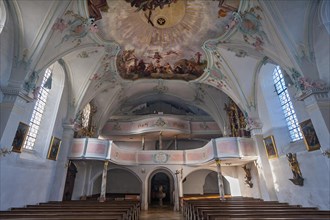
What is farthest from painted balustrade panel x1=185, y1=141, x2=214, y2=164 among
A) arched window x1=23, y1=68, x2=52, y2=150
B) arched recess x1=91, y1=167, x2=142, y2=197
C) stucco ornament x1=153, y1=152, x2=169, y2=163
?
arched window x1=23, y1=68, x2=52, y2=150

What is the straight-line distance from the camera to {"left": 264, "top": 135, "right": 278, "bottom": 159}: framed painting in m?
10.6

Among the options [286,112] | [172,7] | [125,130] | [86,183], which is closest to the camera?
[172,7]

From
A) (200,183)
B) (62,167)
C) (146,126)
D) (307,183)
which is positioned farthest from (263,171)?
(62,167)

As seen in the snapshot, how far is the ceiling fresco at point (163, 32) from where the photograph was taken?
8625 mm

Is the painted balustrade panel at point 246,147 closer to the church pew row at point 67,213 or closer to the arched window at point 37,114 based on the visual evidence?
the church pew row at point 67,213

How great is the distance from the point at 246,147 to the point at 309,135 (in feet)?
14.5

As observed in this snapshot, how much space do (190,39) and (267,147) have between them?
7831 millimetres

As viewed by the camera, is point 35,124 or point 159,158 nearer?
point 35,124

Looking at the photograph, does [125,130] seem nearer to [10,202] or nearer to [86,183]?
[86,183]

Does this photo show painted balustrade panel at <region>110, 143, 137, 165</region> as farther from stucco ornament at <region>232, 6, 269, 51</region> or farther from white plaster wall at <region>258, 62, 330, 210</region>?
stucco ornament at <region>232, 6, 269, 51</region>

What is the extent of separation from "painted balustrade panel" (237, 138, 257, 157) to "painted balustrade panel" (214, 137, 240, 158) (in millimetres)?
257

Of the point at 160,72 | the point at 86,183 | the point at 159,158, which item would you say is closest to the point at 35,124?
the point at 86,183

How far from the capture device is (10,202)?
23.9ft

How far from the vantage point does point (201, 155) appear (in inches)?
595
